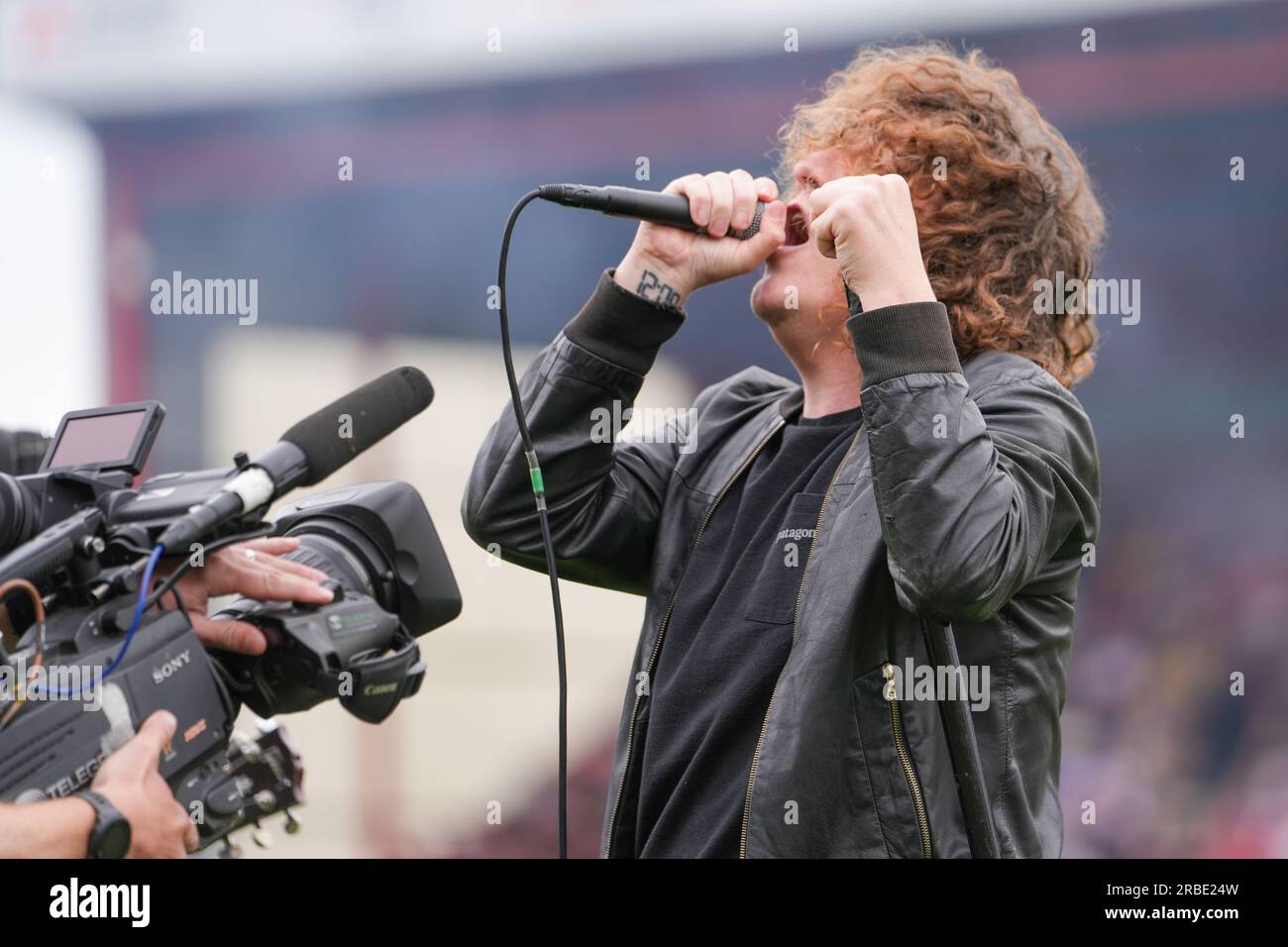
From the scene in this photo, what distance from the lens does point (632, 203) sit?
147 centimetres

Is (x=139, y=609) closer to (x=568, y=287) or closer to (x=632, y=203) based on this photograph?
(x=632, y=203)

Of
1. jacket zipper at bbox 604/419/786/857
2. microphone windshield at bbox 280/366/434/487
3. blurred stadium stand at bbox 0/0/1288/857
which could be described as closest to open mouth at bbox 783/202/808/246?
jacket zipper at bbox 604/419/786/857

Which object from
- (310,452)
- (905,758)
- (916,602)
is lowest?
(905,758)

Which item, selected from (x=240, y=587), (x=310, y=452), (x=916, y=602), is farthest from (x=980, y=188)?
(x=240, y=587)

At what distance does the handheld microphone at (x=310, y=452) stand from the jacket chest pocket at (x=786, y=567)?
0.42 m

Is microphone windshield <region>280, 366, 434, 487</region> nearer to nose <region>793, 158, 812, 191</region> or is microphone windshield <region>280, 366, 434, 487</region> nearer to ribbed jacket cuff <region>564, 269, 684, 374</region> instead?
ribbed jacket cuff <region>564, 269, 684, 374</region>

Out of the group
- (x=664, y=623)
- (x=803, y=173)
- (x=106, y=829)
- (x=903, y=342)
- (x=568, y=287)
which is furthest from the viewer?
(x=568, y=287)

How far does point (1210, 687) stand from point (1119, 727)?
1.09ft

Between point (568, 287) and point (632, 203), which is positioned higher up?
point (568, 287)

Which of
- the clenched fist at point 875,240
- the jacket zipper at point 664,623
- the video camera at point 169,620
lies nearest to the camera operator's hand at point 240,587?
the video camera at point 169,620

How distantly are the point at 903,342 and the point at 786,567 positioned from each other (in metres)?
0.29

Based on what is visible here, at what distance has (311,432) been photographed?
127cm

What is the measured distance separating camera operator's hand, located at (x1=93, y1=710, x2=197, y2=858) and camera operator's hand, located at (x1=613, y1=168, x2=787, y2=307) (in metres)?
0.74
